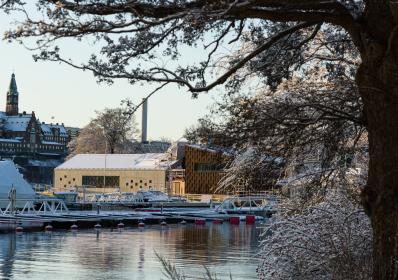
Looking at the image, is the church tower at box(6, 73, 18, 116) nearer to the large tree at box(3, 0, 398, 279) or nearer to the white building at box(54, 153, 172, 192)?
the white building at box(54, 153, 172, 192)

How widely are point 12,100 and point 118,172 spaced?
99054 millimetres

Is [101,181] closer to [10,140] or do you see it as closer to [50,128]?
[10,140]

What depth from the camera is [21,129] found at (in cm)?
16262

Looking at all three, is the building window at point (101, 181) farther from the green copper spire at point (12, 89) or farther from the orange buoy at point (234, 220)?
the green copper spire at point (12, 89)

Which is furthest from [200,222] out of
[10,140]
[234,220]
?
[10,140]

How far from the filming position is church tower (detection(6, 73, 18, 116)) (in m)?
172

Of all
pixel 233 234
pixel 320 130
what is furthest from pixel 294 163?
pixel 233 234

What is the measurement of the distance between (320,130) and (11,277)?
10.7m

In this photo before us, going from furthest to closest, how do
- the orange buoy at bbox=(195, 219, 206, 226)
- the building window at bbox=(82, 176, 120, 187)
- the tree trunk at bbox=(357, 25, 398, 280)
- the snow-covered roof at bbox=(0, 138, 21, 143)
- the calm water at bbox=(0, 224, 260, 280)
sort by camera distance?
the snow-covered roof at bbox=(0, 138, 21, 143) < the building window at bbox=(82, 176, 120, 187) < the orange buoy at bbox=(195, 219, 206, 226) < the calm water at bbox=(0, 224, 260, 280) < the tree trunk at bbox=(357, 25, 398, 280)

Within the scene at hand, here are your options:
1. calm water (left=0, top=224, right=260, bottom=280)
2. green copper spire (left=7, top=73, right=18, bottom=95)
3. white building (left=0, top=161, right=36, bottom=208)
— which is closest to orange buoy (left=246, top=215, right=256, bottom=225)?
calm water (left=0, top=224, right=260, bottom=280)

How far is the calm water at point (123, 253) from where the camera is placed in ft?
64.6

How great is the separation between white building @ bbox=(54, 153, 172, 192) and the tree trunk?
2747 inches

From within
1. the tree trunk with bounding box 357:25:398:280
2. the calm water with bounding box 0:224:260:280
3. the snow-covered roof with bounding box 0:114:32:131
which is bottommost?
the calm water with bounding box 0:224:260:280

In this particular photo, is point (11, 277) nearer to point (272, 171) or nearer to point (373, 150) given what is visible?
point (272, 171)
